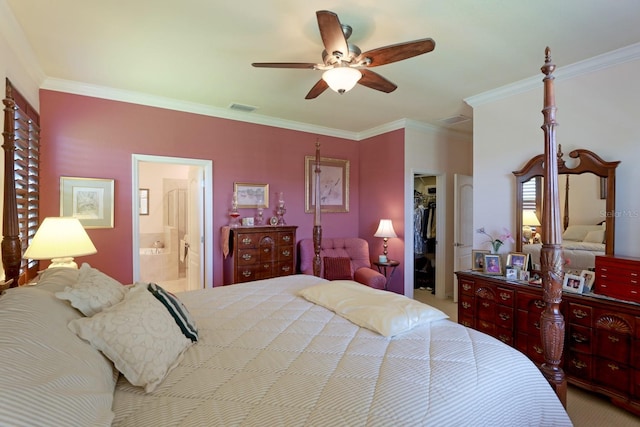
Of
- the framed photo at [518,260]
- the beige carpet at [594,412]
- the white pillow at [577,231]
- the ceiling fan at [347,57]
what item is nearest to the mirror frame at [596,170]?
the white pillow at [577,231]

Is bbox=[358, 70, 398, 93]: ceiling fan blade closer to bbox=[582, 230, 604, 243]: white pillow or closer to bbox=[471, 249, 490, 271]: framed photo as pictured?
bbox=[471, 249, 490, 271]: framed photo

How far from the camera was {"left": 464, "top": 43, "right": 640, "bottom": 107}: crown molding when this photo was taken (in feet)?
7.95

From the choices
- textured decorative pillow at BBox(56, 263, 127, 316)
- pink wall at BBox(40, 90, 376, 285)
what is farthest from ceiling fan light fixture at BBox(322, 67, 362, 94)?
pink wall at BBox(40, 90, 376, 285)

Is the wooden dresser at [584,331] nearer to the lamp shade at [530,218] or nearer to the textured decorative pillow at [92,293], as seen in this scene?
the lamp shade at [530,218]

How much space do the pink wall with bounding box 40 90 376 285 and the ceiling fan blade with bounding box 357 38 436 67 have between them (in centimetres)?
243

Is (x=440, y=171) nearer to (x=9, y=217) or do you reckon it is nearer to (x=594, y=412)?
(x=594, y=412)

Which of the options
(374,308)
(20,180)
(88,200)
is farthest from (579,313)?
(88,200)

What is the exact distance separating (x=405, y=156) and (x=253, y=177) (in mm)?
2138

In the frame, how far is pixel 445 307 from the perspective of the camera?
175 inches

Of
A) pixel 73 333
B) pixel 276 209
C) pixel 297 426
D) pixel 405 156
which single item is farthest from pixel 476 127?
→ pixel 73 333

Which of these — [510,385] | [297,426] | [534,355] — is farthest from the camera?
[534,355]

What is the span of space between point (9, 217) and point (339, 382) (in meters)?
1.92

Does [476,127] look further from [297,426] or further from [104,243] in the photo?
[104,243]

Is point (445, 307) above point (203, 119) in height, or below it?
below
